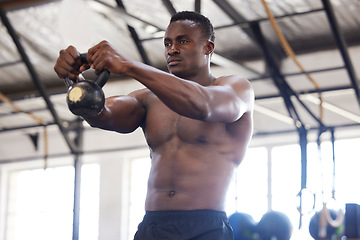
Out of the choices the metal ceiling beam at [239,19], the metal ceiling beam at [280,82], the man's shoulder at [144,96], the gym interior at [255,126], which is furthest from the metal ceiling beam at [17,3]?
the man's shoulder at [144,96]

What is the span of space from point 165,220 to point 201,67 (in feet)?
1.83

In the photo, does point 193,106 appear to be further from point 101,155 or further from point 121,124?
point 101,155

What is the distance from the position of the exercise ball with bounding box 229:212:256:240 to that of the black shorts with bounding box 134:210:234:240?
3985 millimetres

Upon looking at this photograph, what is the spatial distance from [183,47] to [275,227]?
4.02 meters

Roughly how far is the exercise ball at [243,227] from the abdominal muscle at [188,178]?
3.98 m

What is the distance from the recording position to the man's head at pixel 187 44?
2.16m

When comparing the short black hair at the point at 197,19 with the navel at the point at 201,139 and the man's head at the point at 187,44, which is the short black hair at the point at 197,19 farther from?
the navel at the point at 201,139

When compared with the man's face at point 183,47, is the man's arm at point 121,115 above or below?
below

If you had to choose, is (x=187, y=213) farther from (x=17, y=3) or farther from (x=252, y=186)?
(x=252, y=186)

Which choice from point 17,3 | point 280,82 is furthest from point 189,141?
point 17,3

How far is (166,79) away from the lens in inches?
71.0

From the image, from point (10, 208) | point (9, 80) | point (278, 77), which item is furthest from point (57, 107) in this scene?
point (278, 77)

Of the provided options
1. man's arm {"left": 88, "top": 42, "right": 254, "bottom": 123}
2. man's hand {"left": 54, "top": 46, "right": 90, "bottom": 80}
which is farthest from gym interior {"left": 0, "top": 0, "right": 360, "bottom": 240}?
man's hand {"left": 54, "top": 46, "right": 90, "bottom": 80}

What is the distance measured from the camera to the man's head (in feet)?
7.07
